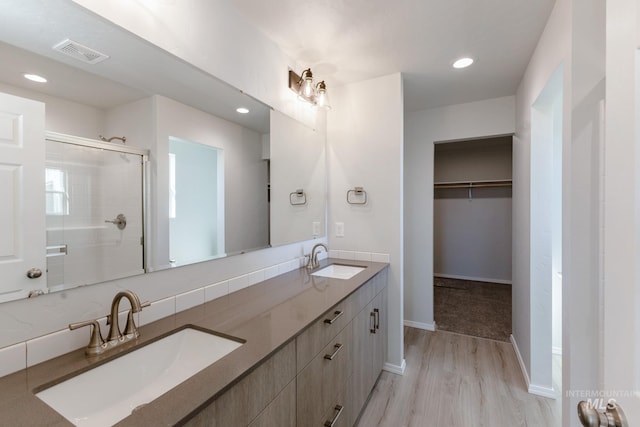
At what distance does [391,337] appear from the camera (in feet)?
7.59

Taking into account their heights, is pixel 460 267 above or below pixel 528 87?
below

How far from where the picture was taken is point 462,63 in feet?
7.08

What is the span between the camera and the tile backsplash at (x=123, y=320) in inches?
30.7

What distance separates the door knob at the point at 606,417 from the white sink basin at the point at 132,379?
0.95m

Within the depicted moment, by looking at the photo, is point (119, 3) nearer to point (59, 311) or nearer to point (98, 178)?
point (98, 178)

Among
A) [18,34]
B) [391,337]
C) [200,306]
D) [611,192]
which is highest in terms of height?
[18,34]

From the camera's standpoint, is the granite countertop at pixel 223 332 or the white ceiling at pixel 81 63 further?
the white ceiling at pixel 81 63

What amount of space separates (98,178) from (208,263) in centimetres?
63

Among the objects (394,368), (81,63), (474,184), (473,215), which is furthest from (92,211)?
(473,215)

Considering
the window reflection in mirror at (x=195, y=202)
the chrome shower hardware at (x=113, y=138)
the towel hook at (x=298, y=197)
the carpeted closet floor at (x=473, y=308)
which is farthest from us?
the carpeted closet floor at (x=473, y=308)

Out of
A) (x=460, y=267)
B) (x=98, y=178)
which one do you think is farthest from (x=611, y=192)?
(x=460, y=267)

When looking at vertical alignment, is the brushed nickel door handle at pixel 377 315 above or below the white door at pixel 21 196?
below

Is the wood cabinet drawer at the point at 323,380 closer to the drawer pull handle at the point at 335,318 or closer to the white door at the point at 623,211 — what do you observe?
the drawer pull handle at the point at 335,318

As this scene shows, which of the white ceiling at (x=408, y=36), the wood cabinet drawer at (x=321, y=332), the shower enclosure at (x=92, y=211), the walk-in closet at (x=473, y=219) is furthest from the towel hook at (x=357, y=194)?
the walk-in closet at (x=473, y=219)
